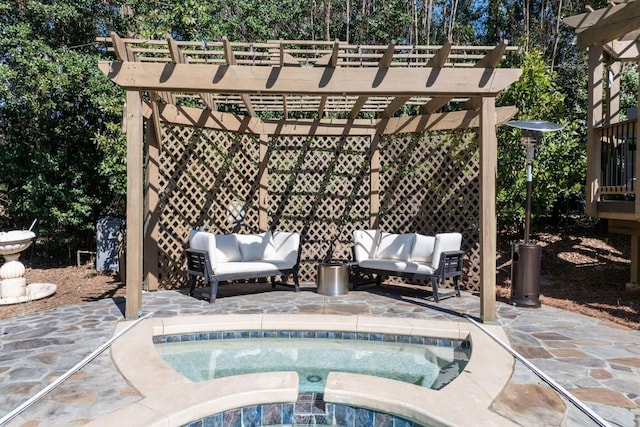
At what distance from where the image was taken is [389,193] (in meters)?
6.57

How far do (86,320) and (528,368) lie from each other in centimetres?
397

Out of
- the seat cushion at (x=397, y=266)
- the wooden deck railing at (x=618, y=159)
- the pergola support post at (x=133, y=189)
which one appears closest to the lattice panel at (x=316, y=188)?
the seat cushion at (x=397, y=266)

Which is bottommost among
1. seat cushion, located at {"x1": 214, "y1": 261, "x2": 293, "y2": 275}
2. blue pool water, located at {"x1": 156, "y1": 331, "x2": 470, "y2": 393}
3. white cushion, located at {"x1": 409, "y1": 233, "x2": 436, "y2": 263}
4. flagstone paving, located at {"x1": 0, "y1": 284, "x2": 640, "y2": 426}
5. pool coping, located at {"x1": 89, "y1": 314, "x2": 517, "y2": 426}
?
blue pool water, located at {"x1": 156, "y1": 331, "x2": 470, "y2": 393}

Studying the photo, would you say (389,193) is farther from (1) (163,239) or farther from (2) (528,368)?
(2) (528,368)

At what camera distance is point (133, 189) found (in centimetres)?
416

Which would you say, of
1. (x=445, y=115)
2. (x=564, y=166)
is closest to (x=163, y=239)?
(x=445, y=115)

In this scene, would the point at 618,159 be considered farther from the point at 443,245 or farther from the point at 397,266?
the point at 397,266

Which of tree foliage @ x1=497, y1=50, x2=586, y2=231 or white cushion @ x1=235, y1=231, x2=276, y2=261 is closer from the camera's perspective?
white cushion @ x1=235, y1=231, x2=276, y2=261

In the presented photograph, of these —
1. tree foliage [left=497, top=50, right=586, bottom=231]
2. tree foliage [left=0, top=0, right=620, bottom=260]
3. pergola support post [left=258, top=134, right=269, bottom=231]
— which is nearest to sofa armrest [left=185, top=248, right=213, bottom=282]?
pergola support post [left=258, top=134, right=269, bottom=231]

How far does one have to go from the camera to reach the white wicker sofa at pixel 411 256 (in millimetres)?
5105

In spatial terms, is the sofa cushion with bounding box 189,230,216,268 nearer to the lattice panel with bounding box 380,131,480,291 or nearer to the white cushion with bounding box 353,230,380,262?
the white cushion with bounding box 353,230,380,262

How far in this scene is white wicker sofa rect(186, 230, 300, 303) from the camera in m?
5.06

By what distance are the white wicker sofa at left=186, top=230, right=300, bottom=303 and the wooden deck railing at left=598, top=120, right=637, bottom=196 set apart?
4.24 m

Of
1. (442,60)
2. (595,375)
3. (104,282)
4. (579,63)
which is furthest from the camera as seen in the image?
(579,63)
